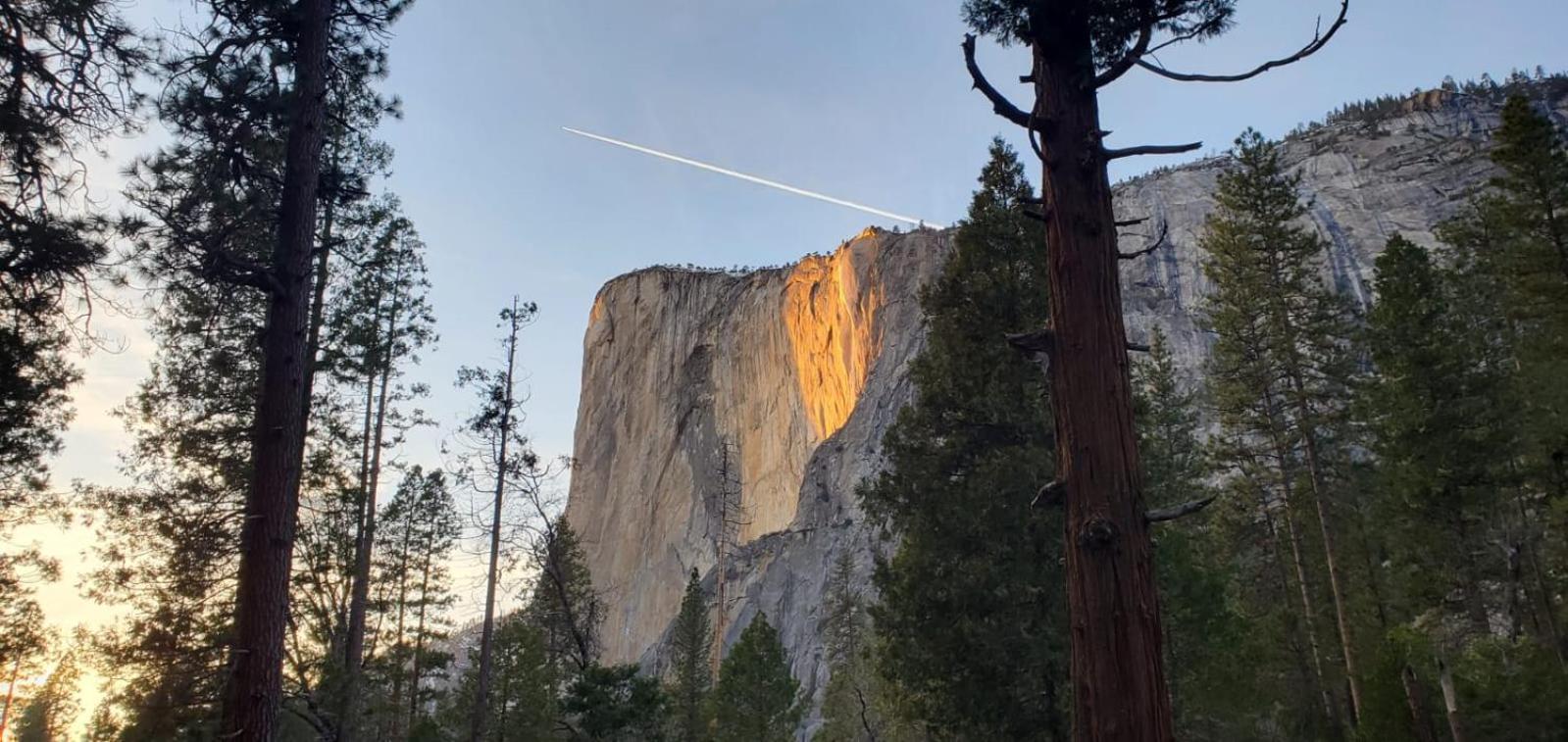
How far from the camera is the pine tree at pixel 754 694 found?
2428cm

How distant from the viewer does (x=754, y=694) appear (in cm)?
2488

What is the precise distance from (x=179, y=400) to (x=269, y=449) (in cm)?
982

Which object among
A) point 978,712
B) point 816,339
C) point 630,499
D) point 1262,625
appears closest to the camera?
point 978,712

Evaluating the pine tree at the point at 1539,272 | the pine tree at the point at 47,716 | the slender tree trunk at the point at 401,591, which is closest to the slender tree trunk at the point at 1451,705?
the pine tree at the point at 1539,272

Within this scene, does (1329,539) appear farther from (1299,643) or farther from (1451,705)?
(1451,705)

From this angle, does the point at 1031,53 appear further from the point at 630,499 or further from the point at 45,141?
the point at 630,499

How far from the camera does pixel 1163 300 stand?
1962 inches

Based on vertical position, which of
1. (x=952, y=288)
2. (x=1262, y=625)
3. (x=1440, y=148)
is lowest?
(x=1262, y=625)

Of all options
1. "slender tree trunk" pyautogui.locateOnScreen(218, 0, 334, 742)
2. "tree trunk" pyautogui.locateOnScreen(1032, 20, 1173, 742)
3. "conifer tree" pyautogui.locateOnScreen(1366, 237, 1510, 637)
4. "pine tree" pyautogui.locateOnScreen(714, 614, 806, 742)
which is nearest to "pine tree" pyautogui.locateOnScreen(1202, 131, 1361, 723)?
"conifer tree" pyautogui.locateOnScreen(1366, 237, 1510, 637)

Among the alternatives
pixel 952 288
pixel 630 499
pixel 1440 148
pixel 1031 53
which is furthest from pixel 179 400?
pixel 1440 148

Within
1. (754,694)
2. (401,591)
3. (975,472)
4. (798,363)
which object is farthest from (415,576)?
(798,363)

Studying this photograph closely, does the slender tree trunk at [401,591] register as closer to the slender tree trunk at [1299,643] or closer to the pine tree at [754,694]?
the pine tree at [754,694]

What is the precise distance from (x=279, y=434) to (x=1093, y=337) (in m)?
5.89

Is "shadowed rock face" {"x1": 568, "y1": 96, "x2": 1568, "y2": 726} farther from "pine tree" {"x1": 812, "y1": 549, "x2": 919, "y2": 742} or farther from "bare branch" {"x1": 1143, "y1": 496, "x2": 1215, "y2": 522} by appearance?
"bare branch" {"x1": 1143, "y1": 496, "x2": 1215, "y2": 522}
